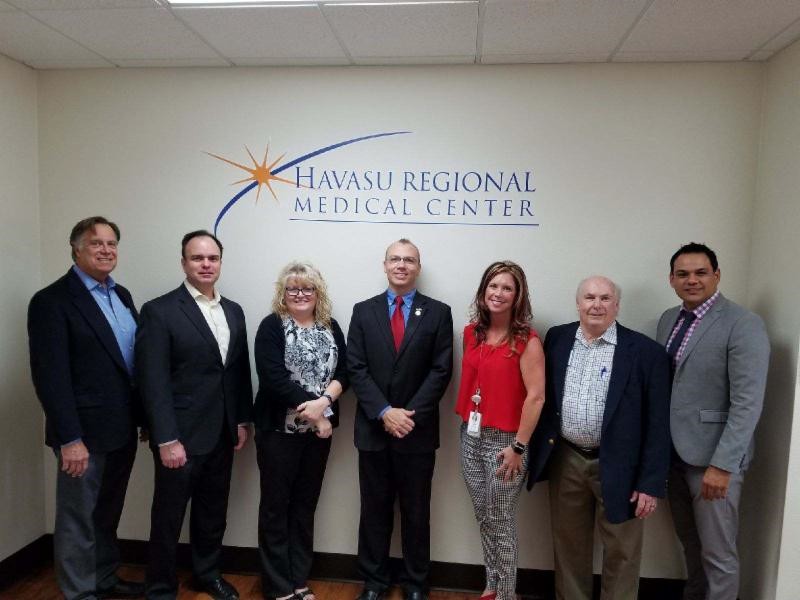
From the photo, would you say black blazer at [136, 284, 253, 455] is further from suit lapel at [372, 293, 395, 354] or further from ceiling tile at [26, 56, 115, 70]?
ceiling tile at [26, 56, 115, 70]

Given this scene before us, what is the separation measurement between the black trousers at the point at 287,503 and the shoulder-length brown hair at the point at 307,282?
55cm

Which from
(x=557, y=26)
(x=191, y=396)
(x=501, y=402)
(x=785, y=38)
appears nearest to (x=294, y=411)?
(x=191, y=396)

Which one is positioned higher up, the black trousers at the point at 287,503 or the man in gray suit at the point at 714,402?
the man in gray suit at the point at 714,402

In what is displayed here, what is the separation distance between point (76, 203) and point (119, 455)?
1.35 m

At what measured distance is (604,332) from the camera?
2.18 m

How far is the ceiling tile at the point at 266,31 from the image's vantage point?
206 centimetres

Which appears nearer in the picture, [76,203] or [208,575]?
[208,575]

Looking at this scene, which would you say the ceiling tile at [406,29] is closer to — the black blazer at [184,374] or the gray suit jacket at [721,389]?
the black blazer at [184,374]

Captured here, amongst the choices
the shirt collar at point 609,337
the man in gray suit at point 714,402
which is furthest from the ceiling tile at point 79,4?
the man in gray suit at point 714,402

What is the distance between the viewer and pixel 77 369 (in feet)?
7.26

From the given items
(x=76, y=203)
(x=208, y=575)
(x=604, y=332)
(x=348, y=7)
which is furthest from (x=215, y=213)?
(x=604, y=332)

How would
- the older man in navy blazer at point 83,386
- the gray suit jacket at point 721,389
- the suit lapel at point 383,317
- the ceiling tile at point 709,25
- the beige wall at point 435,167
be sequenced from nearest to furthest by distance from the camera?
1. the ceiling tile at point 709,25
2. the gray suit jacket at point 721,389
3. the older man in navy blazer at point 83,386
4. the suit lapel at point 383,317
5. the beige wall at point 435,167

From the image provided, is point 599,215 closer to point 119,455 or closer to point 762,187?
point 762,187

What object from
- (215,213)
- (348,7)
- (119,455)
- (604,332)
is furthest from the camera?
(215,213)
